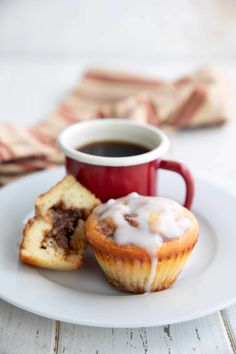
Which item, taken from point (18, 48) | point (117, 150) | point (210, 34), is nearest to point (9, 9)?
point (18, 48)

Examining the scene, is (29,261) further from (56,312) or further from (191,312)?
(191,312)

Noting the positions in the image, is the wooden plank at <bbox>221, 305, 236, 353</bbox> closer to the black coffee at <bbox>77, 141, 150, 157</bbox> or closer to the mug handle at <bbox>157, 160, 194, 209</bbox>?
the mug handle at <bbox>157, 160, 194, 209</bbox>

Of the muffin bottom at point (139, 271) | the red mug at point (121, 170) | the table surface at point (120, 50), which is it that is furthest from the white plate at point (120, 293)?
the table surface at point (120, 50)

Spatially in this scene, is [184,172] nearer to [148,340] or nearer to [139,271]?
[139,271]

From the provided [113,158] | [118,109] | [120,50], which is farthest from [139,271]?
[120,50]

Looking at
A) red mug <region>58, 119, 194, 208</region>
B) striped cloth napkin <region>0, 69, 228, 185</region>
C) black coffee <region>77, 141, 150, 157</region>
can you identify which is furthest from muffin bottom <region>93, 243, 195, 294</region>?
striped cloth napkin <region>0, 69, 228, 185</region>
